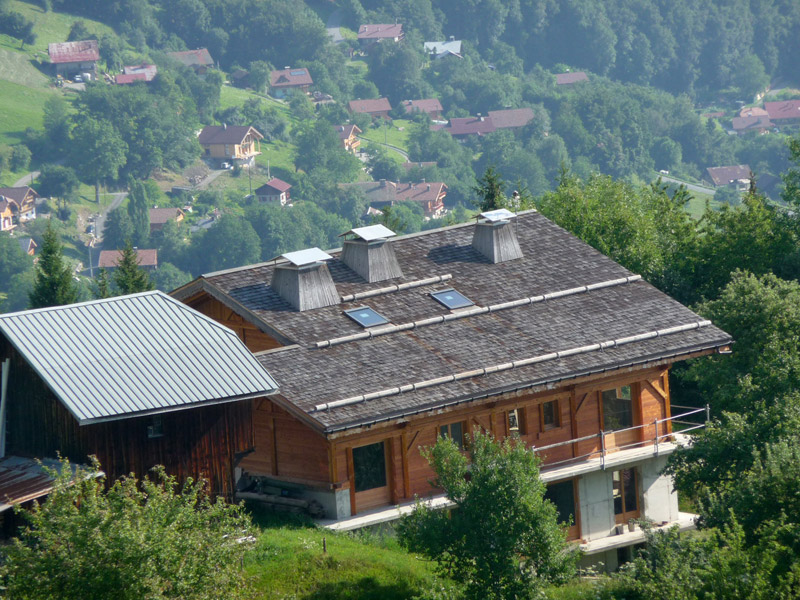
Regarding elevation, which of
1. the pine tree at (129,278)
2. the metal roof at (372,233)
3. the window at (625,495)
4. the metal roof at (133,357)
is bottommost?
the window at (625,495)

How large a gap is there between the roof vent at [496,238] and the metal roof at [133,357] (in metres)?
13.3

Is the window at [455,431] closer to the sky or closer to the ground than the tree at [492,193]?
closer to the ground

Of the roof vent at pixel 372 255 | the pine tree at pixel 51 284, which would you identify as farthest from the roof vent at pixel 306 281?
the pine tree at pixel 51 284

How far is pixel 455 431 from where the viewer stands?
1651 inches

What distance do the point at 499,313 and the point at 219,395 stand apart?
12217mm

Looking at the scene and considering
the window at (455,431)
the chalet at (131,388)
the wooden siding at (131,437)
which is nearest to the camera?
the chalet at (131,388)

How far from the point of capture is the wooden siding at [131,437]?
3522 centimetres

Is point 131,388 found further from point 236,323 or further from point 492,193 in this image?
point 492,193

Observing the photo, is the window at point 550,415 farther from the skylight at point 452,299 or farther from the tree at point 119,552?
the tree at point 119,552

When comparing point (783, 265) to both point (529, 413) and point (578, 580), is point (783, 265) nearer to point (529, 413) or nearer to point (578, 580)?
point (529, 413)

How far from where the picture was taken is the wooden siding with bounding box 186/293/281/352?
44.3 m

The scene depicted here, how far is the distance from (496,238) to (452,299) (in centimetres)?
414

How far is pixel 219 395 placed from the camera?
36.0 meters

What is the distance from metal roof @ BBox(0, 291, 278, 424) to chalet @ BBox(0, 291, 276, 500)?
3 cm
